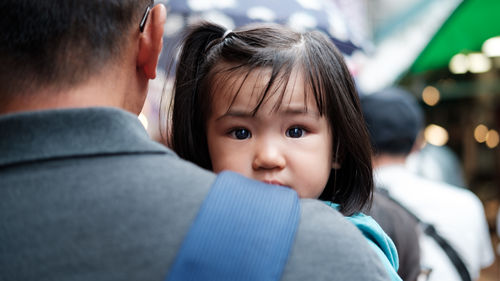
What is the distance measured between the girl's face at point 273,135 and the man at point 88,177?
553mm

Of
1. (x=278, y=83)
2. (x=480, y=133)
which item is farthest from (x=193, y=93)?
(x=480, y=133)

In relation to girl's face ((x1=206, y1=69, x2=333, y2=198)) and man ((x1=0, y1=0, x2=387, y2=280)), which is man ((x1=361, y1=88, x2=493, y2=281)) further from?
man ((x1=0, y1=0, x2=387, y2=280))

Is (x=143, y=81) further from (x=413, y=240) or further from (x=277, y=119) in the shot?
(x=413, y=240)

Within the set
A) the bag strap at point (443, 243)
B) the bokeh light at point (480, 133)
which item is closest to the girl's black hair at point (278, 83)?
the bag strap at point (443, 243)

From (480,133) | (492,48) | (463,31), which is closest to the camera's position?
(463,31)

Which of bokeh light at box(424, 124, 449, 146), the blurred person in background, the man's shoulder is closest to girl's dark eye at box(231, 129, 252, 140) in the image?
the man's shoulder

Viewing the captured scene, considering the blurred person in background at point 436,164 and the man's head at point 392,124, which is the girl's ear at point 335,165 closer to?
the man's head at point 392,124

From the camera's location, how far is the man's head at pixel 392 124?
10.6 ft

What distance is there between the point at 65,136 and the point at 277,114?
80cm

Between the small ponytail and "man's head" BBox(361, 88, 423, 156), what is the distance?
1.59 m

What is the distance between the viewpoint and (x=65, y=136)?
3.28ft

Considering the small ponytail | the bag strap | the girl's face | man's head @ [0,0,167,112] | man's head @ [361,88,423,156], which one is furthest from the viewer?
man's head @ [361,88,423,156]

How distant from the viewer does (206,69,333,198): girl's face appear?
5.39 feet

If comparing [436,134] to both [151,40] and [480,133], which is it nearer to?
[480,133]
